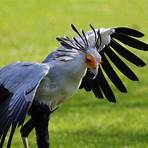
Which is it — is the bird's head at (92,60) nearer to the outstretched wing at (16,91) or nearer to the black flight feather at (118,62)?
the outstretched wing at (16,91)

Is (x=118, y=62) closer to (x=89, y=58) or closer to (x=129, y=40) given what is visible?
(x=129, y=40)

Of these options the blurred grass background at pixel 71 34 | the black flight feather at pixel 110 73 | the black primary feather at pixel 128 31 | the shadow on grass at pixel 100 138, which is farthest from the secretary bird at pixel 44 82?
the blurred grass background at pixel 71 34

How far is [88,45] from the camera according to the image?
5.98 m

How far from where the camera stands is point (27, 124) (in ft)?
20.9

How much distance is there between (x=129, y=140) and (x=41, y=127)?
302 cm

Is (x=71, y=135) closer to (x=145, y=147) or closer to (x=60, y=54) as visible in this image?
(x=145, y=147)

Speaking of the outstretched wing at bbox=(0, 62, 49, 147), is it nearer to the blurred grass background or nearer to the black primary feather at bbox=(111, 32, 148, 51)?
the black primary feather at bbox=(111, 32, 148, 51)

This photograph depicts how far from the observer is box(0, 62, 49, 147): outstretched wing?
535cm

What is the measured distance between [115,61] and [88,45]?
1069 mm

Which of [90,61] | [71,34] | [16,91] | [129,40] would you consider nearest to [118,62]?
[129,40]

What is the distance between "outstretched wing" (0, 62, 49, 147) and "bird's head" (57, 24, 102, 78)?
1.00ft

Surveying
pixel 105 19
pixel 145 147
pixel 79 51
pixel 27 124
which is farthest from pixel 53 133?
pixel 105 19

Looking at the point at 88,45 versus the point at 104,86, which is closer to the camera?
the point at 88,45

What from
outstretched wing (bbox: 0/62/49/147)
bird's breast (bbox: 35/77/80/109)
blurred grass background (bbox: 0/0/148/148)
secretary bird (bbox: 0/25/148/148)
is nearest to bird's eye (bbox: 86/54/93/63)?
secretary bird (bbox: 0/25/148/148)
